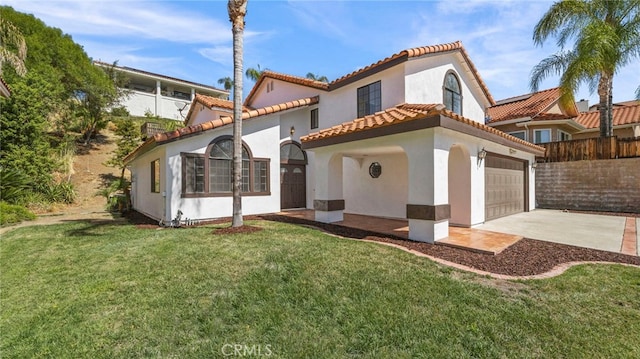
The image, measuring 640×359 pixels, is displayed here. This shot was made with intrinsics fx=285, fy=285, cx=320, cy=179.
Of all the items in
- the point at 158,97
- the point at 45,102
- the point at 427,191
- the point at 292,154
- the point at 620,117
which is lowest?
the point at 427,191

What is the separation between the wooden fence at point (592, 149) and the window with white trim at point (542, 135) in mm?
3851

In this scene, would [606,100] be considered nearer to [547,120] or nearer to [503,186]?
[547,120]

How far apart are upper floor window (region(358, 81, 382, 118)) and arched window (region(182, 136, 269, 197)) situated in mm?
5056

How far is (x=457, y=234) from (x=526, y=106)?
17823 millimetres

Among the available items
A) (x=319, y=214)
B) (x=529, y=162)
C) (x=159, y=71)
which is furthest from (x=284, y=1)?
(x=159, y=71)

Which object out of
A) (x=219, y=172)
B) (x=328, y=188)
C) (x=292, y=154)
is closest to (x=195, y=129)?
(x=219, y=172)

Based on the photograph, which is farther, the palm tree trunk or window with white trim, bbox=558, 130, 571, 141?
window with white trim, bbox=558, 130, 571, 141

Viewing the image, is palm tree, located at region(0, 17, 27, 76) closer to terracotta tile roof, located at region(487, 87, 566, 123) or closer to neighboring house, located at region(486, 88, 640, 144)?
→ neighboring house, located at region(486, 88, 640, 144)

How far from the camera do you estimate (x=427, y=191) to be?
7.57 m

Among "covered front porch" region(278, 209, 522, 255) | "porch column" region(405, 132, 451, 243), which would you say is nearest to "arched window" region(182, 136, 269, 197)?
"covered front porch" region(278, 209, 522, 255)

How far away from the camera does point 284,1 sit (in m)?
9.83

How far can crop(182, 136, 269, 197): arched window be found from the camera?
37.2 feet

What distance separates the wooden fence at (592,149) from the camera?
14.0 meters

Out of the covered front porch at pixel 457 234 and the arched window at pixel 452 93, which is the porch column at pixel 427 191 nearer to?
the covered front porch at pixel 457 234
